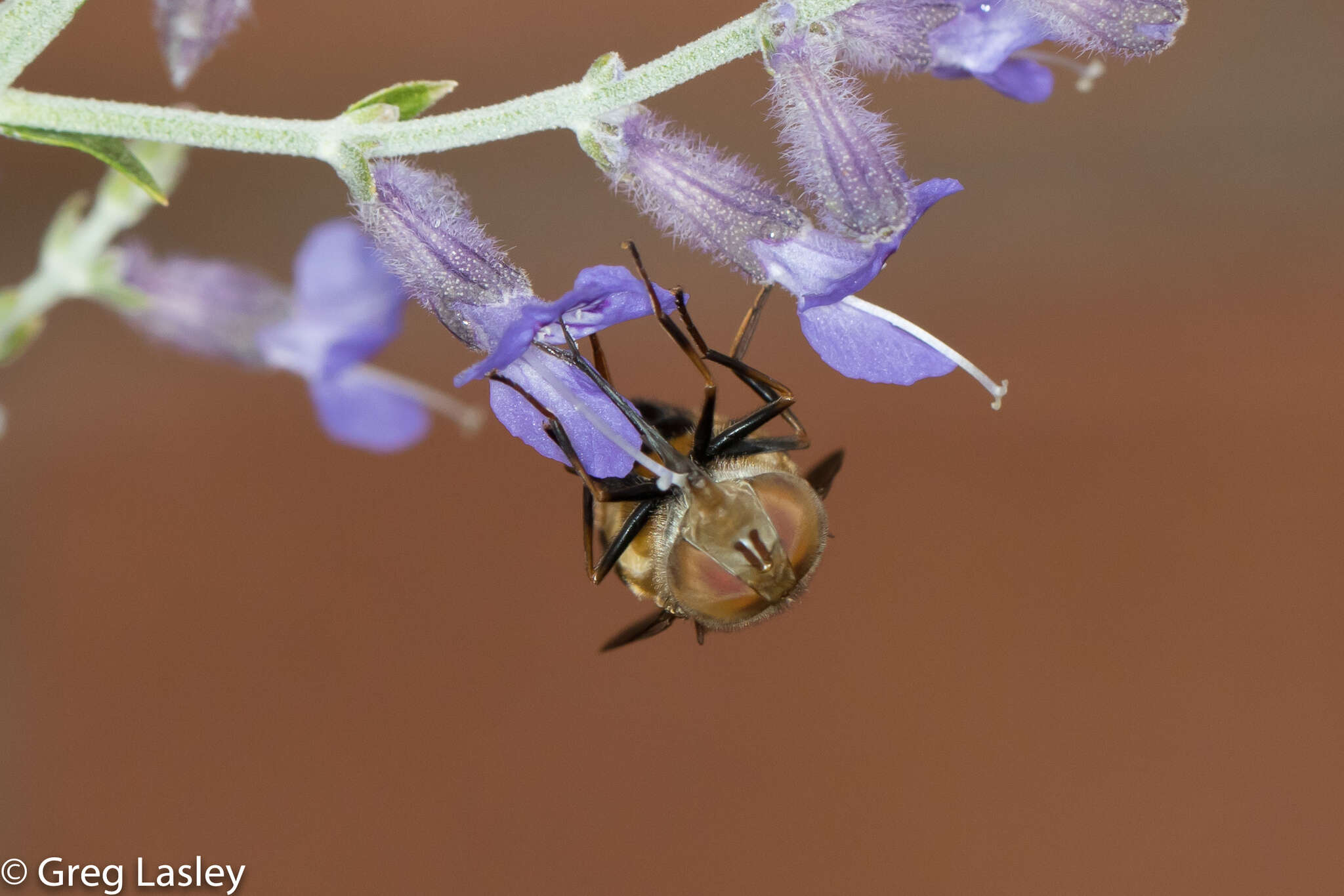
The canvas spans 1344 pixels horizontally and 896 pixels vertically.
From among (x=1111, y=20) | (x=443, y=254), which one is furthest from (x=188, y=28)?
(x=1111, y=20)

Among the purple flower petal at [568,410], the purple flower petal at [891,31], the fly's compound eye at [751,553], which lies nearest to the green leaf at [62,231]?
the purple flower petal at [568,410]

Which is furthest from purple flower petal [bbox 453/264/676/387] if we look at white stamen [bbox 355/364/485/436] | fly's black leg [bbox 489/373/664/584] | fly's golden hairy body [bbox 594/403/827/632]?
white stamen [bbox 355/364/485/436]

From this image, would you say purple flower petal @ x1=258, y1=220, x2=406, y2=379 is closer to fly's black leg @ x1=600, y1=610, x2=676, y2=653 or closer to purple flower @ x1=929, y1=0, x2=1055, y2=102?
fly's black leg @ x1=600, y1=610, x2=676, y2=653

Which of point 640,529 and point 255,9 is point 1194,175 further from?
point 640,529

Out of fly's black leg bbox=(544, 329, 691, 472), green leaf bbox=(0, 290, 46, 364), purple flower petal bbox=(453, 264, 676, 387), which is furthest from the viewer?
green leaf bbox=(0, 290, 46, 364)

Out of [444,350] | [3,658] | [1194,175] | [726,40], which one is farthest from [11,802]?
[1194,175]

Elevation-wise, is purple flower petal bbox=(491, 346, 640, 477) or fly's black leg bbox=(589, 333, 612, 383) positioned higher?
fly's black leg bbox=(589, 333, 612, 383)

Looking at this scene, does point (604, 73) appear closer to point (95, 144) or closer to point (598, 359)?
point (598, 359)
